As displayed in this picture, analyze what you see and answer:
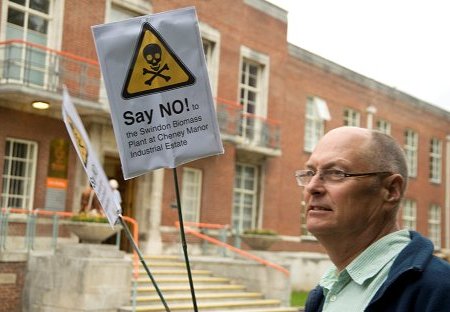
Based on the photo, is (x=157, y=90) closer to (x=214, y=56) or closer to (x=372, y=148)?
(x=372, y=148)

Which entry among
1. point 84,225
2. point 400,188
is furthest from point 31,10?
point 400,188

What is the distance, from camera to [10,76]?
46.8 ft

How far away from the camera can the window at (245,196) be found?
852 inches

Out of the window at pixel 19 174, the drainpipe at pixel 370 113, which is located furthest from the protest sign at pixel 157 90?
the drainpipe at pixel 370 113

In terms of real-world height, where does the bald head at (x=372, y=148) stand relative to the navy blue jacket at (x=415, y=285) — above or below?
above

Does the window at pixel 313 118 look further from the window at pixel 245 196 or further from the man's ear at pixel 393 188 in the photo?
the man's ear at pixel 393 188

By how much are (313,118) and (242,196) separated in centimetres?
553

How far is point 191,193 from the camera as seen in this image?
1962 centimetres

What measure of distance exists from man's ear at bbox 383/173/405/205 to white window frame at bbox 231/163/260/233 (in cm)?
1884

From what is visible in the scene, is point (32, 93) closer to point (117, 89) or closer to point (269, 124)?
point (269, 124)

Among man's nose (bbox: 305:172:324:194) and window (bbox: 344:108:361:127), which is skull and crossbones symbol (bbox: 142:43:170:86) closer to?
man's nose (bbox: 305:172:324:194)

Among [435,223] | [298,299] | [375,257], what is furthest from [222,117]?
[435,223]

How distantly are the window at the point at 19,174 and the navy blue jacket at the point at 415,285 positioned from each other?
13793mm

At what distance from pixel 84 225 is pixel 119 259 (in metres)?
0.97
